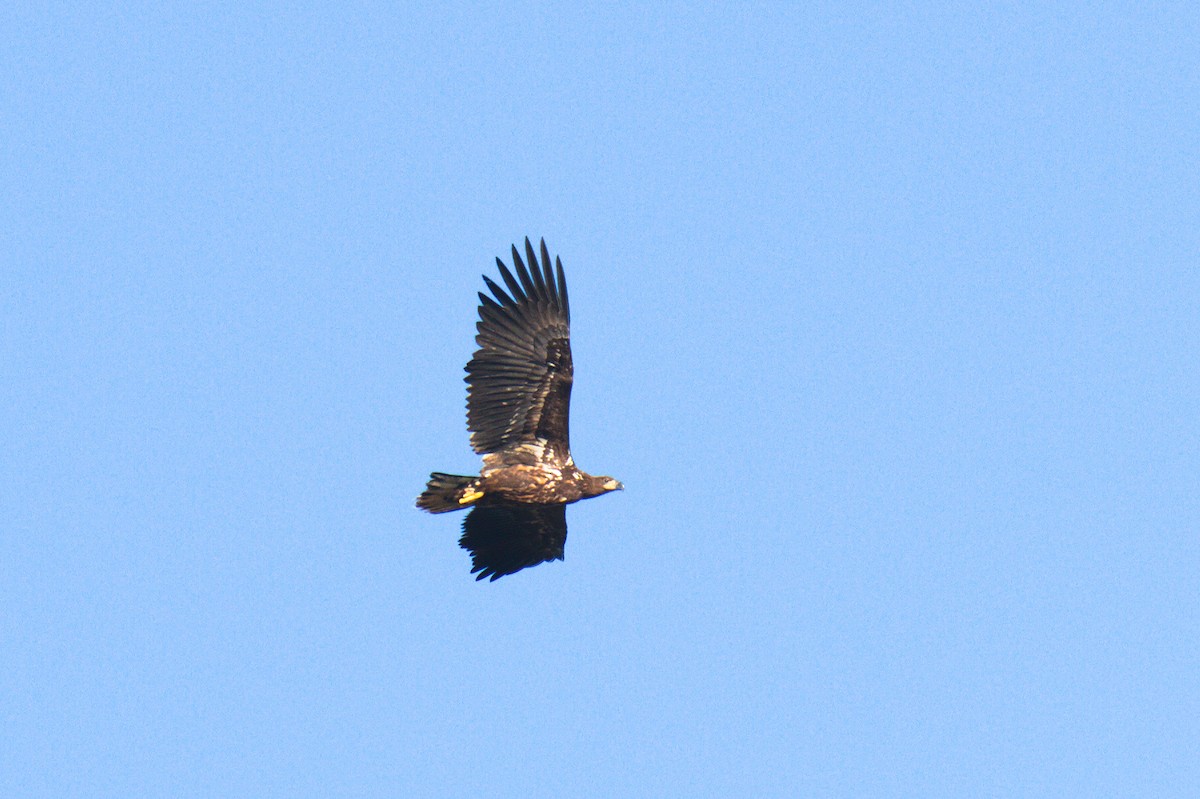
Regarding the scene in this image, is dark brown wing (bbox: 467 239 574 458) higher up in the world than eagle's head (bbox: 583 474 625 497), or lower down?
higher up

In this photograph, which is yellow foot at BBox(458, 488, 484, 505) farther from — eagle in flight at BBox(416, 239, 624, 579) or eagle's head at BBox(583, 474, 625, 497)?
eagle's head at BBox(583, 474, 625, 497)

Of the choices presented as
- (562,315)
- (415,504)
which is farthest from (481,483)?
(562,315)

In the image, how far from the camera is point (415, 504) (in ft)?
66.2

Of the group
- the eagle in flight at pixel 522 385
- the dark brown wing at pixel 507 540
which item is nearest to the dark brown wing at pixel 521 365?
the eagle in flight at pixel 522 385

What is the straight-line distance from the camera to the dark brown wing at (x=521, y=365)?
20.8 meters

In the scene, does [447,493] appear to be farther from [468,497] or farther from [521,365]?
[521,365]

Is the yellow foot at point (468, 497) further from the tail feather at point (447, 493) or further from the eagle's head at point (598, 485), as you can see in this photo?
the eagle's head at point (598, 485)

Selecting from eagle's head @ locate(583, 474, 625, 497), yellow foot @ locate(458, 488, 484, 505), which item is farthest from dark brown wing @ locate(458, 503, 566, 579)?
yellow foot @ locate(458, 488, 484, 505)

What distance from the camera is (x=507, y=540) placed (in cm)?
2195

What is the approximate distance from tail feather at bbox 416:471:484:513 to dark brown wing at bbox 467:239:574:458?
2.06 feet

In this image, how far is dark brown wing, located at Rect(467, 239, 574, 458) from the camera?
20.8 metres

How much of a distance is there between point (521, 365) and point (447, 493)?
178 centimetres

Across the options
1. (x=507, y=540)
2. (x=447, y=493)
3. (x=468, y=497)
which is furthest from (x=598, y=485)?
(x=447, y=493)

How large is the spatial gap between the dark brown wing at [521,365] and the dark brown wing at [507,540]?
134cm
